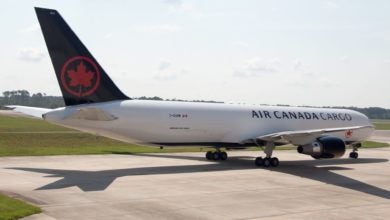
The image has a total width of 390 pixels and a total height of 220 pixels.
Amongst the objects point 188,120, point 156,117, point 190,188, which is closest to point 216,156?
point 188,120

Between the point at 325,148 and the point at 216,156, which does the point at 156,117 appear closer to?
the point at 216,156

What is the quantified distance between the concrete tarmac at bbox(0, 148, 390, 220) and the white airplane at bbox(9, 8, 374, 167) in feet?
4.72

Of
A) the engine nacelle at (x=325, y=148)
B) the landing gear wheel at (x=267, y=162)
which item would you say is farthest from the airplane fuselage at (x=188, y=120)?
the engine nacelle at (x=325, y=148)

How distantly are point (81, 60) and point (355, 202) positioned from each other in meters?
13.9

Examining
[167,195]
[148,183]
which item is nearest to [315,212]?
[167,195]

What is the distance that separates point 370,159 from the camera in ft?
114

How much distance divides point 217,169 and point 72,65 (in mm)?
8959

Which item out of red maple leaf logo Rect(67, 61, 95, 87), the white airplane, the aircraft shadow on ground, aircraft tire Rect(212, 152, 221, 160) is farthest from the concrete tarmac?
red maple leaf logo Rect(67, 61, 95, 87)

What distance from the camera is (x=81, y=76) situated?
23.8 metres

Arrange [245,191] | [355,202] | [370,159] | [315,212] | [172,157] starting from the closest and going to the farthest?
[315,212] < [355,202] < [245,191] < [172,157] < [370,159]

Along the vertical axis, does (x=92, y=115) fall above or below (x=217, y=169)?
above

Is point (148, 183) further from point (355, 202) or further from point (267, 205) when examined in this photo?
point (355, 202)

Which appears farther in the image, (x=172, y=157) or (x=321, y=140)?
(x=172, y=157)

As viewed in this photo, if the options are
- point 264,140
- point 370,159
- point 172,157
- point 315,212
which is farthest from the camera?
point 370,159
